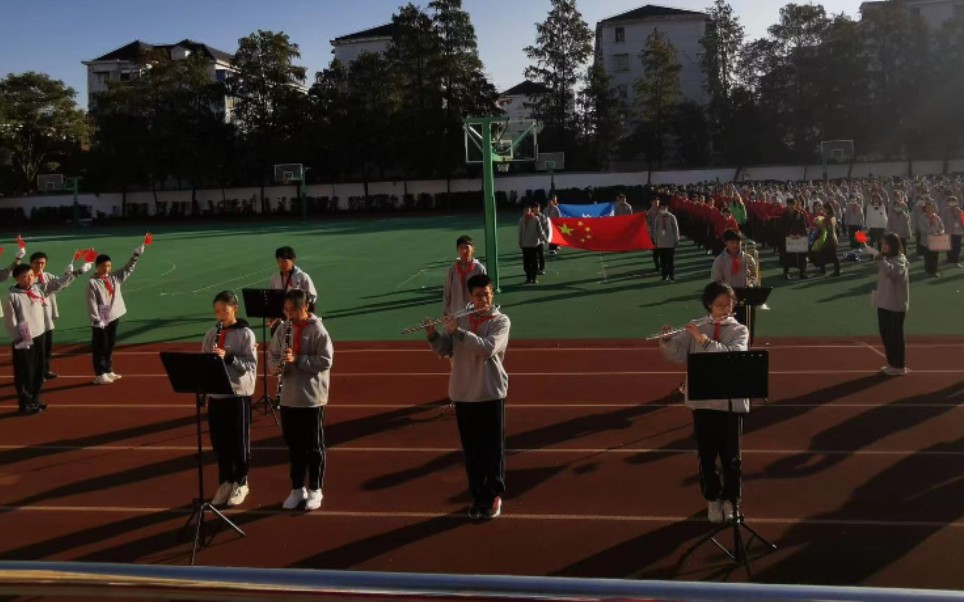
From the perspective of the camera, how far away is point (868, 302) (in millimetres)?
16766

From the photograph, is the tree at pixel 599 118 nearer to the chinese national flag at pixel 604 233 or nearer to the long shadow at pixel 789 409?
the chinese national flag at pixel 604 233

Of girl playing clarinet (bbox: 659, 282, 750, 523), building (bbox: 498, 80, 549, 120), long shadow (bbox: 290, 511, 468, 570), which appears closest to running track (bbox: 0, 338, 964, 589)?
long shadow (bbox: 290, 511, 468, 570)

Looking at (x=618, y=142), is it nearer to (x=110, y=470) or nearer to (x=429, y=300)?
(x=429, y=300)

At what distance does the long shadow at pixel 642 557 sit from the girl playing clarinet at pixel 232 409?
123 inches

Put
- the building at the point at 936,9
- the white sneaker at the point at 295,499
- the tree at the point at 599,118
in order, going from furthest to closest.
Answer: the building at the point at 936,9
the tree at the point at 599,118
the white sneaker at the point at 295,499

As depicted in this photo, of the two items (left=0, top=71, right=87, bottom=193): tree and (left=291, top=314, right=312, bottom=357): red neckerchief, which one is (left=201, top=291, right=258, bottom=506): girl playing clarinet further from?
(left=0, top=71, right=87, bottom=193): tree

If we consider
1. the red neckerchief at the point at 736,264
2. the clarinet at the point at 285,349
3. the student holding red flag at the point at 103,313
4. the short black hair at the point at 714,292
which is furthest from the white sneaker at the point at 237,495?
the red neckerchief at the point at 736,264

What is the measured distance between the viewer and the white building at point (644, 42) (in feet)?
215

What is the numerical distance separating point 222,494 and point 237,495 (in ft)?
0.43

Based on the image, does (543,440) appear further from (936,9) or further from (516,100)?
(516,100)

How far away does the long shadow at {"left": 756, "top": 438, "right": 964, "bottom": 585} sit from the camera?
5824 mm

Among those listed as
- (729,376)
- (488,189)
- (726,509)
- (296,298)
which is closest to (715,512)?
(726,509)

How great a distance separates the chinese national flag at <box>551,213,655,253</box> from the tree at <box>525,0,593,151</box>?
39825mm

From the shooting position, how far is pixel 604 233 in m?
20.6
